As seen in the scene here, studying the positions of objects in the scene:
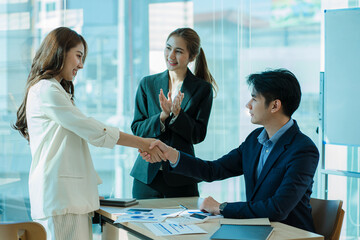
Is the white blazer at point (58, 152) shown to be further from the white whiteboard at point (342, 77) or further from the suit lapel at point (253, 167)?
the white whiteboard at point (342, 77)

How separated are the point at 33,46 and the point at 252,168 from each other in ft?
8.37

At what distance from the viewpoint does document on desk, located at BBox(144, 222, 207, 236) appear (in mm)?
1803

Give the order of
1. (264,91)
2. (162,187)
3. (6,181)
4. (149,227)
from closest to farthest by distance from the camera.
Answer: (149,227) → (264,91) → (162,187) → (6,181)

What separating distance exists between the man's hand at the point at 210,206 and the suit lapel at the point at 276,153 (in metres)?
0.21

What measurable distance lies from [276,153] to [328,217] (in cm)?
45

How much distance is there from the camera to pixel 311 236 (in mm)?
1750

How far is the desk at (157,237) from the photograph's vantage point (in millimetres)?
1766

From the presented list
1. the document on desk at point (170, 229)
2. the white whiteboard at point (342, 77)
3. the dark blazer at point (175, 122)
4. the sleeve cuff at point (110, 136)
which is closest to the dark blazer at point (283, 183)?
the document on desk at point (170, 229)

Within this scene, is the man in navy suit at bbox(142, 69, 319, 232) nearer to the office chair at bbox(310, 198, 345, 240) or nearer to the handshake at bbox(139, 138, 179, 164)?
the handshake at bbox(139, 138, 179, 164)

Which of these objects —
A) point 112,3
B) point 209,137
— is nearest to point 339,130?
point 209,137

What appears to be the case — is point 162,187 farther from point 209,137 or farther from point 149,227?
point 209,137

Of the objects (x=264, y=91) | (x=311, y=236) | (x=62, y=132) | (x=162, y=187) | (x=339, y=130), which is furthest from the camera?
(x=339, y=130)

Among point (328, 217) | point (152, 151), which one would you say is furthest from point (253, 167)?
point (152, 151)

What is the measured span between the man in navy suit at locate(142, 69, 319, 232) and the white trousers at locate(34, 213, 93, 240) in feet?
1.88
